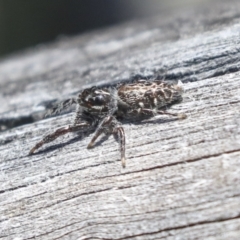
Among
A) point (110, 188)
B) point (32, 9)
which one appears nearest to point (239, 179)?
point (110, 188)

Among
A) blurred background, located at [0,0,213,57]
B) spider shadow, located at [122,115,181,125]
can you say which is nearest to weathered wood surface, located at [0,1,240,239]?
spider shadow, located at [122,115,181,125]

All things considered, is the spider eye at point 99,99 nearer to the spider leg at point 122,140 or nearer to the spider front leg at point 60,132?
the spider front leg at point 60,132

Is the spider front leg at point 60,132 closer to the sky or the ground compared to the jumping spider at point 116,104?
closer to the ground

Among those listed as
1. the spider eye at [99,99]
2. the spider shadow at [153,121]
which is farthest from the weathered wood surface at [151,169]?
the spider eye at [99,99]

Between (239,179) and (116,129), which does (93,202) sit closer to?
(116,129)

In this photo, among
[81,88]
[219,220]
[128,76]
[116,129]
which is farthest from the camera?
[81,88]

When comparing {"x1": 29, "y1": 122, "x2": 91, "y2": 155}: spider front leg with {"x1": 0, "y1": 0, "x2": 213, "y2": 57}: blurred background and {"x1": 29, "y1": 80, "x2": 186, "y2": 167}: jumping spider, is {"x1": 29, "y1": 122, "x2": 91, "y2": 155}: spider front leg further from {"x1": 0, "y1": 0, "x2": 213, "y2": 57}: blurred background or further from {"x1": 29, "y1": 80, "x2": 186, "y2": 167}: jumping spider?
{"x1": 0, "y1": 0, "x2": 213, "y2": 57}: blurred background

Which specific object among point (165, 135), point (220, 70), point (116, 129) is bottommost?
point (165, 135)
